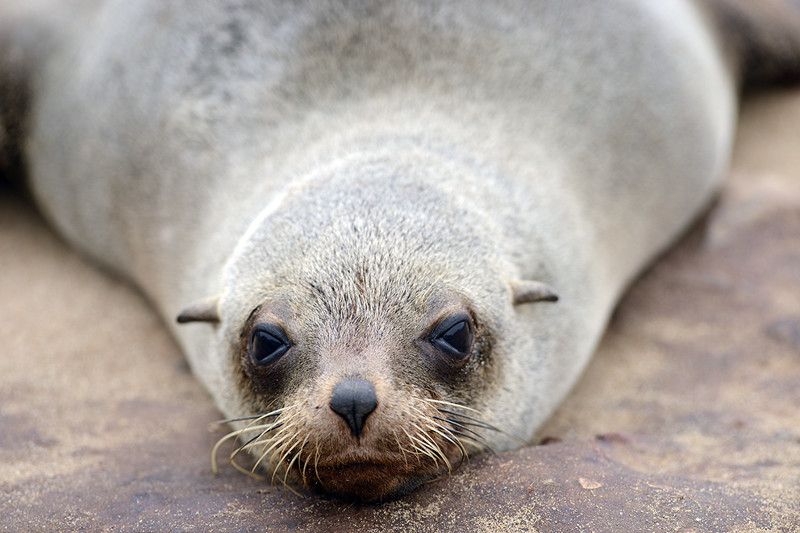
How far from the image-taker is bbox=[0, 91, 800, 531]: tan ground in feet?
8.91

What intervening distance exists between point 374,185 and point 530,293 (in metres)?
0.71

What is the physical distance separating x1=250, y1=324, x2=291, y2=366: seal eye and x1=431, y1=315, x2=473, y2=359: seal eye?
490 mm

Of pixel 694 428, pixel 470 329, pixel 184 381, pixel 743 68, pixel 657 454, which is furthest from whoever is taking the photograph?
pixel 743 68

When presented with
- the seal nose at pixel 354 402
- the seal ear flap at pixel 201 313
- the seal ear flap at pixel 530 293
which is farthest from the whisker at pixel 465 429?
the seal ear flap at pixel 201 313

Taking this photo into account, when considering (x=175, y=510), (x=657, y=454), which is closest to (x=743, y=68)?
(x=657, y=454)

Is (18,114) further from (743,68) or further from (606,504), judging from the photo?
(743,68)

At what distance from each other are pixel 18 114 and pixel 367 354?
381 cm

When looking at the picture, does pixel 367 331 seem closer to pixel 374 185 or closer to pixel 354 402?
pixel 354 402

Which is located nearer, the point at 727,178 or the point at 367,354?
the point at 367,354

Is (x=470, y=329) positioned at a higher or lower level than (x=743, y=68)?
lower

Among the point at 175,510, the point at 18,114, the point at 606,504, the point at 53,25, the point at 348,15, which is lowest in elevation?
the point at 175,510

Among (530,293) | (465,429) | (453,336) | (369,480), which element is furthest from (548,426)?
(369,480)

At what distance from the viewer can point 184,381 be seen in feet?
13.0

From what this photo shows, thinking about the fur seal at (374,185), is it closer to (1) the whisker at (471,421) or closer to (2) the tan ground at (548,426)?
(1) the whisker at (471,421)
